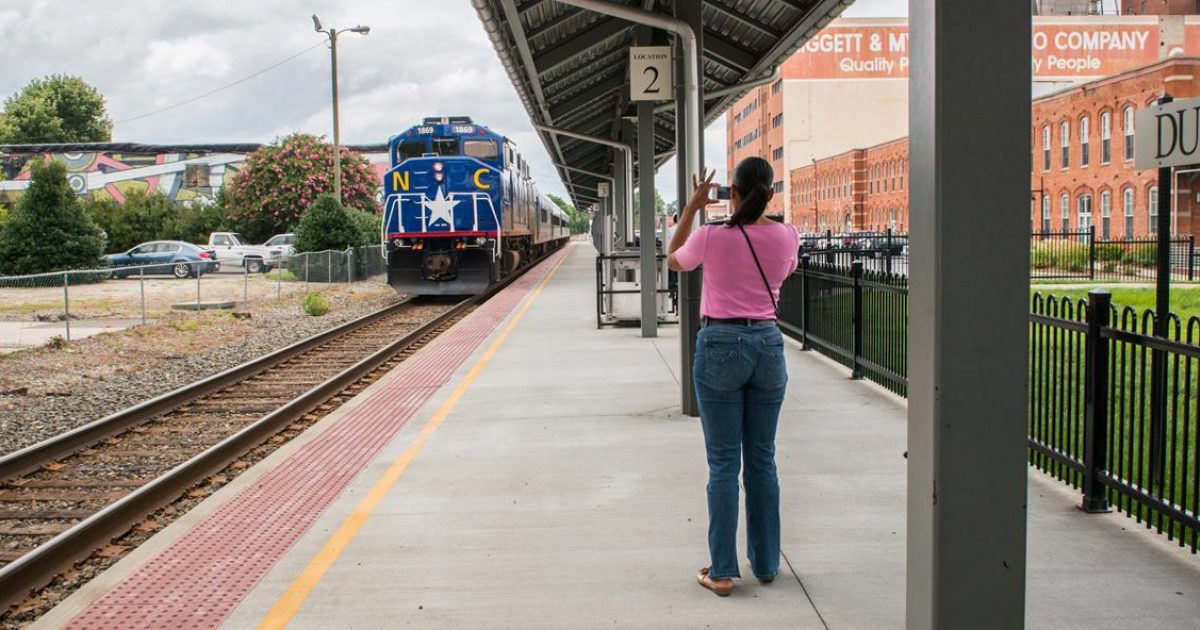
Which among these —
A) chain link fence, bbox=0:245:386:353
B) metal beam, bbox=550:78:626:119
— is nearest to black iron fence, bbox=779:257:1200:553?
metal beam, bbox=550:78:626:119

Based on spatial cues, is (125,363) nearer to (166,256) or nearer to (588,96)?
(588,96)

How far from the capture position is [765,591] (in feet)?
16.2

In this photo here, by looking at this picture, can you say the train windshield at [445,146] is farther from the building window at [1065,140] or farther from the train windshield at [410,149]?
the building window at [1065,140]

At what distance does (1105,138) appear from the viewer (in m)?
42.4

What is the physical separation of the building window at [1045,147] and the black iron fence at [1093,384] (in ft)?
124

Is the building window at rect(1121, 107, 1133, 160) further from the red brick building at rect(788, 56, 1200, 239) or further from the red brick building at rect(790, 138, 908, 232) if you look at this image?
the red brick building at rect(790, 138, 908, 232)

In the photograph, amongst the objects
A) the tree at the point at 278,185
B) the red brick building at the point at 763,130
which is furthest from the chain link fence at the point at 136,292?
the red brick building at the point at 763,130

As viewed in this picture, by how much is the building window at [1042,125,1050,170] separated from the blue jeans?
46265 millimetres

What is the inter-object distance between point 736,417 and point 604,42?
38.4 feet

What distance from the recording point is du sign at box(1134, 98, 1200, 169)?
6.41 meters

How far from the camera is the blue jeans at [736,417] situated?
4.73 metres

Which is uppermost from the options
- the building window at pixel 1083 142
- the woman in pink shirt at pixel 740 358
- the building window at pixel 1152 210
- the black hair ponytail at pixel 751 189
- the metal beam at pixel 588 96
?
the building window at pixel 1083 142

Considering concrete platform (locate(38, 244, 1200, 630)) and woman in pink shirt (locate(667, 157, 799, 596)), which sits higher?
woman in pink shirt (locate(667, 157, 799, 596))

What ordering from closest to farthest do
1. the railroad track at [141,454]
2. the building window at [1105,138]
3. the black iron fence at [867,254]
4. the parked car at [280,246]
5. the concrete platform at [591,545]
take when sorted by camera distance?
the concrete platform at [591,545], the railroad track at [141,454], the black iron fence at [867,254], the parked car at [280,246], the building window at [1105,138]
